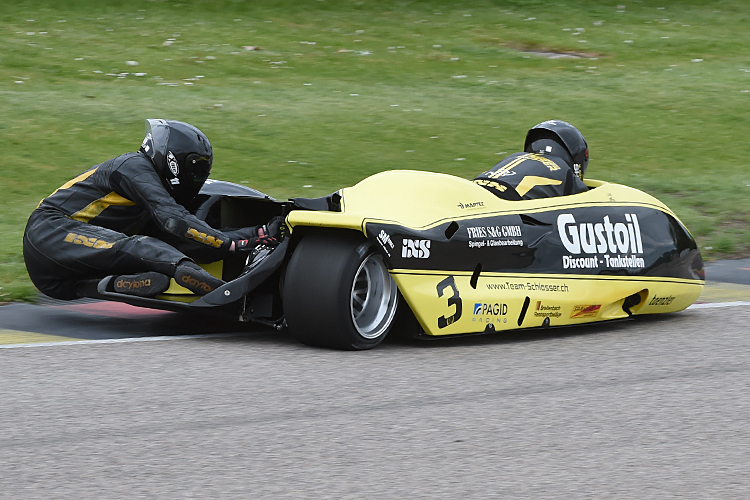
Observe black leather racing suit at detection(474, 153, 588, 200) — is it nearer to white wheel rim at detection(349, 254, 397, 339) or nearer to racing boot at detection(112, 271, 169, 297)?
white wheel rim at detection(349, 254, 397, 339)

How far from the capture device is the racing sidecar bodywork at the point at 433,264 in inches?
236

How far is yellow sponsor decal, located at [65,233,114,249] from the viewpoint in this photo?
6594mm

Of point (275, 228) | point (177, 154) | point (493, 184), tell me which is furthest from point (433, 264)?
point (177, 154)

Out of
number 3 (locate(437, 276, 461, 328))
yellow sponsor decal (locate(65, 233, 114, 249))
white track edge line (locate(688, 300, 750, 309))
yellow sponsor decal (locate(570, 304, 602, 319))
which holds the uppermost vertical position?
yellow sponsor decal (locate(65, 233, 114, 249))

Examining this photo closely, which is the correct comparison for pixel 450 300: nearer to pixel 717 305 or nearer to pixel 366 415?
pixel 366 415

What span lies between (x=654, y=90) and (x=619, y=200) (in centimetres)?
1213

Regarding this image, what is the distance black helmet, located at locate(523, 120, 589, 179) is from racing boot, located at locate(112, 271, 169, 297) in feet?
8.78

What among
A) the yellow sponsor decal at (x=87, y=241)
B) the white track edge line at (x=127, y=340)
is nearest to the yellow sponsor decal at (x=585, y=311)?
the white track edge line at (x=127, y=340)

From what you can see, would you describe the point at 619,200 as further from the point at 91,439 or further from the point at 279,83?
the point at 279,83

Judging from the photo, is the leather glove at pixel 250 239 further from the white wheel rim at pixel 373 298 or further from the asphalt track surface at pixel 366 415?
the white wheel rim at pixel 373 298

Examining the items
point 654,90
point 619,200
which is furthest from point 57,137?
point 654,90

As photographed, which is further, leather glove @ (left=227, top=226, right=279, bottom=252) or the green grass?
the green grass

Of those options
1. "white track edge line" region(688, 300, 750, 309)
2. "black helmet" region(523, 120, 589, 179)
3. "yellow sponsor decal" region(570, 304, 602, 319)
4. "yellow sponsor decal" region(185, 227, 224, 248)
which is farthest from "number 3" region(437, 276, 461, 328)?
"white track edge line" region(688, 300, 750, 309)

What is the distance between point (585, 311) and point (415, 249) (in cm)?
142
